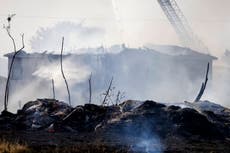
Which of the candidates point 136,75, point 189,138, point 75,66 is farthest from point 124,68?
point 189,138

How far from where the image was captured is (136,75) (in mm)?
47219

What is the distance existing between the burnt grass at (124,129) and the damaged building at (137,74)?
65.5 feet

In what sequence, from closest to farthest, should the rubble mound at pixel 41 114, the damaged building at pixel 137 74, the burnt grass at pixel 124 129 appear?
1. the burnt grass at pixel 124 129
2. the rubble mound at pixel 41 114
3. the damaged building at pixel 137 74

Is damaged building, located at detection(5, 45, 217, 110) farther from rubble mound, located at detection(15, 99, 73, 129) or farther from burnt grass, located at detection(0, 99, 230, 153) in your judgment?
burnt grass, located at detection(0, 99, 230, 153)

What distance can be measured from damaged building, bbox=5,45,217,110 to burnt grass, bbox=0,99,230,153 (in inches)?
786

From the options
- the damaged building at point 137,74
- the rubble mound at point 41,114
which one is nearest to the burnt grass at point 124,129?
the rubble mound at point 41,114

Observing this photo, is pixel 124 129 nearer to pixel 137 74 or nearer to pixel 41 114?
pixel 41 114

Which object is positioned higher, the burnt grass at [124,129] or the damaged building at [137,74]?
the burnt grass at [124,129]

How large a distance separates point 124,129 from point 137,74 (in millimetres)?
24522

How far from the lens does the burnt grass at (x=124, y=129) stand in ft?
59.9

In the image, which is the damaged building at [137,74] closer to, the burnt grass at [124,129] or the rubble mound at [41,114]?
the rubble mound at [41,114]

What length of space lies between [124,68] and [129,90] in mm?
2114

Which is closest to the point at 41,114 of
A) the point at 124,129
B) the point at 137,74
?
the point at 124,129

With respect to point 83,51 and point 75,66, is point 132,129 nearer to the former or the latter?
point 75,66
